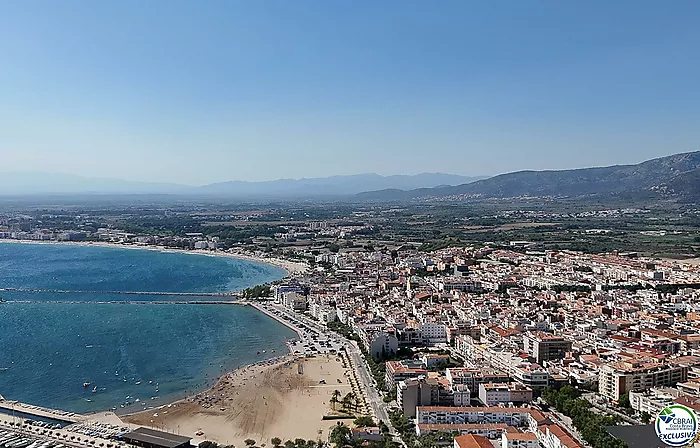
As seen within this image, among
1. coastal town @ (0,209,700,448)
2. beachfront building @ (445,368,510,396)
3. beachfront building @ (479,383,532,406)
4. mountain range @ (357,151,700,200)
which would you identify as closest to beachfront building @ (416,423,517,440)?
coastal town @ (0,209,700,448)

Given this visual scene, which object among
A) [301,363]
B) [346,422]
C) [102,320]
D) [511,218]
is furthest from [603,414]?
[511,218]

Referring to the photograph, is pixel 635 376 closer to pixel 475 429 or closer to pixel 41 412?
pixel 475 429

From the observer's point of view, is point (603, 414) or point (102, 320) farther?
point (102, 320)

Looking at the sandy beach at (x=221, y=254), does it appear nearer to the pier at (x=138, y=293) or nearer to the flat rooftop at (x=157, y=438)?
the pier at (x=138, y=293)

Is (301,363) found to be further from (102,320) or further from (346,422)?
(102,320)

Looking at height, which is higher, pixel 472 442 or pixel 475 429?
pixel 472 442

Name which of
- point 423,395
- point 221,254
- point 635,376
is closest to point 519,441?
point 423,395
